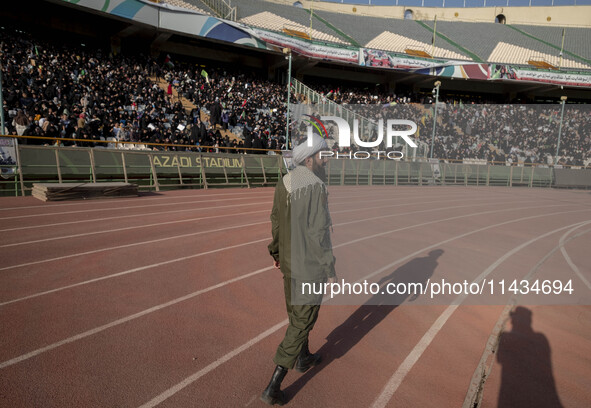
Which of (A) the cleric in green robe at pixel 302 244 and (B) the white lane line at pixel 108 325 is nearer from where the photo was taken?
(A) the cleric in green robe at pixel 302 244

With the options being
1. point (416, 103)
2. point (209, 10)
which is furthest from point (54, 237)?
point (416, 103)

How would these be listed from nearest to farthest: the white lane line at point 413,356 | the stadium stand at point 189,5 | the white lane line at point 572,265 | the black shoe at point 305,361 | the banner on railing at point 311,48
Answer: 1. the white lane line at point 413,356
2. the black shoe at point 305,361
3. the white lane line at point 572,265
4. the banner on railing at point 311,48
5. the stadium stand at point 189,5

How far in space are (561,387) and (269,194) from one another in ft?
39.9

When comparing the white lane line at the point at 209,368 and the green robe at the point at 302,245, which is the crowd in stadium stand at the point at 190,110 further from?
the green robe at the point at 302,245

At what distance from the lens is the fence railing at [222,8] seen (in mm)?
33891

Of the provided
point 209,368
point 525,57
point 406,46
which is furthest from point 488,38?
point 209,368

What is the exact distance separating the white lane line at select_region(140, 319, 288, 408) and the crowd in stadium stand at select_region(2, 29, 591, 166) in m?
10.9

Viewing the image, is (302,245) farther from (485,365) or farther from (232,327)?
(485,365)

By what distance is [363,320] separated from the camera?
412cm

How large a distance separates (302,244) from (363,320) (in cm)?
191

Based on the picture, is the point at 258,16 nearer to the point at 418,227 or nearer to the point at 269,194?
the point at 269,194

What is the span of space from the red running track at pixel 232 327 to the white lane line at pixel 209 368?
0.04 ft

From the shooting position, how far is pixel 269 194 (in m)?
14.6

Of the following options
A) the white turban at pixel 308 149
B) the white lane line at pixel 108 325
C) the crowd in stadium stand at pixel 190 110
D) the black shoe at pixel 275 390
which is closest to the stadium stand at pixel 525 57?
the crowd in stadium stand at pixel 190 110
